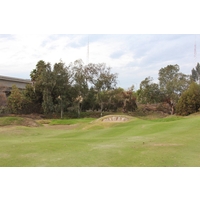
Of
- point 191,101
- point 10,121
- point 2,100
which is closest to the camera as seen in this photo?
point 10,121

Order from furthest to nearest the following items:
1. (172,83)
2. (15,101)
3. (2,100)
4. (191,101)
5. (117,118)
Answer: (172,83), (15,101), (2,100), (191,101), (117,118)

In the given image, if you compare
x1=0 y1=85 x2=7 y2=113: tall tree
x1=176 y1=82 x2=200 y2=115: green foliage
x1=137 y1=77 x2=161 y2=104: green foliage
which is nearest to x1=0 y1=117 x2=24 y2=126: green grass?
x1=0 y1=85 x2=7 y2=113: tall tree

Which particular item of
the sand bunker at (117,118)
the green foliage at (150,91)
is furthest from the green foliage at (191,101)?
the green foliage at (150,91)

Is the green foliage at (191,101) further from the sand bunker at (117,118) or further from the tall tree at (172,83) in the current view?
the tall tree at (172,83)

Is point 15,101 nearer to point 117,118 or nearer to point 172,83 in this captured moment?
point 117,118

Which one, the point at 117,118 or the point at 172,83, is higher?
the point at 172,83

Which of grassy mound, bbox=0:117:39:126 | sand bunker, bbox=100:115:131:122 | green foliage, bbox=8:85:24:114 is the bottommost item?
grassy mound, bbox=0:117:39:126

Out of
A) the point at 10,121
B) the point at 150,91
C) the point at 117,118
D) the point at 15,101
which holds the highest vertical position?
the point at 150,91

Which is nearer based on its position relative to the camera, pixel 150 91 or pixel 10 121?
pixel 10 121

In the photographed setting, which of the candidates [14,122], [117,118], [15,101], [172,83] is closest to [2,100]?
[15,101]

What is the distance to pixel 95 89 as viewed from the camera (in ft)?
133

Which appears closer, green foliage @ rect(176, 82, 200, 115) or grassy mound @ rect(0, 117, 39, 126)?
grassy mound @ rect(0, 117, 39, 126)

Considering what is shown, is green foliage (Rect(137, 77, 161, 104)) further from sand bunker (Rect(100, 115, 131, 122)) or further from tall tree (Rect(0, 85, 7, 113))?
tall tree (Rect(0, 85, 7, 113))

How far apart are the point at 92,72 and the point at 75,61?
11.3 ft
